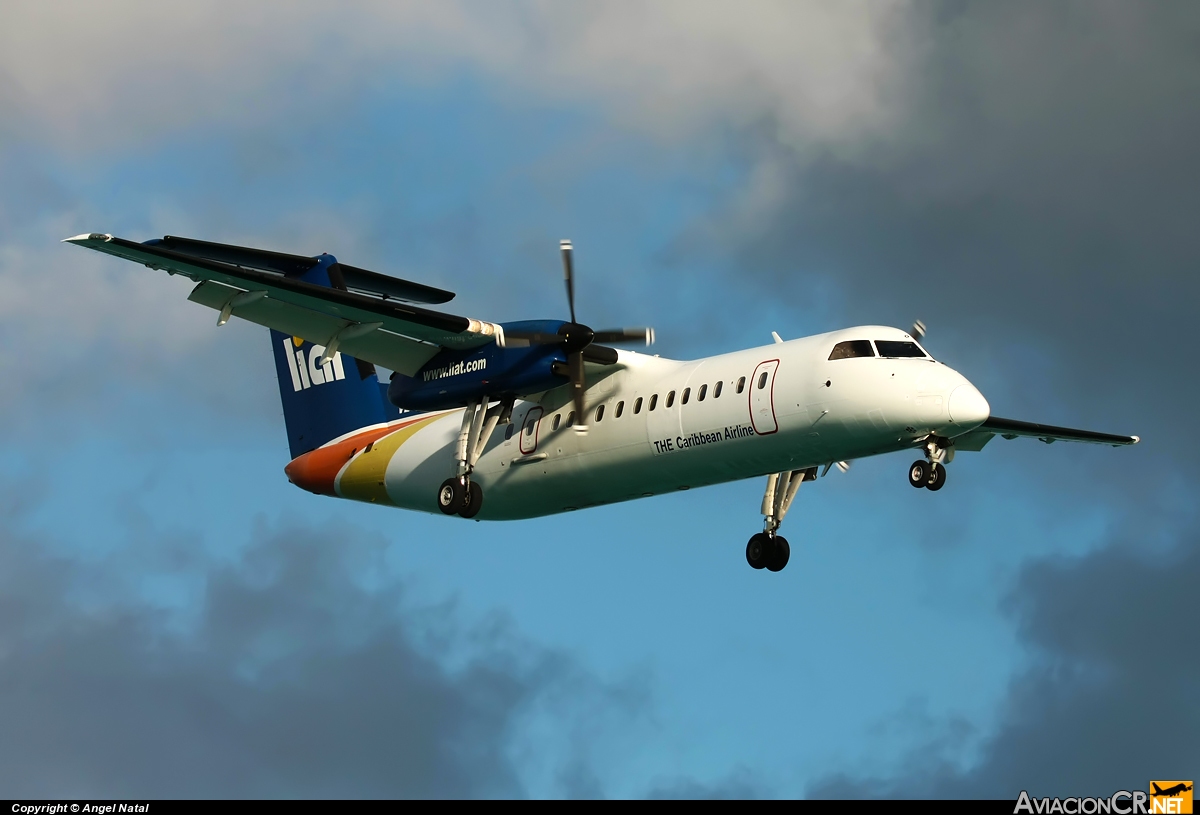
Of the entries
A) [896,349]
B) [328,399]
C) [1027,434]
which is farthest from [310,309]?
[1027,434]

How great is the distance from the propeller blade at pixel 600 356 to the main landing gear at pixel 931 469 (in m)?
6.14

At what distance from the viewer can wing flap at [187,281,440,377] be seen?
90.6 feet

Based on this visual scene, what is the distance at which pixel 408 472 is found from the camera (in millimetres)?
31125

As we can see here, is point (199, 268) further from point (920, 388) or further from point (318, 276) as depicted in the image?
point (920, 388)

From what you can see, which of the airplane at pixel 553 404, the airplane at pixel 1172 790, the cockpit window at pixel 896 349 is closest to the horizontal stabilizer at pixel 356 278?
the airplane at pixel 553 404

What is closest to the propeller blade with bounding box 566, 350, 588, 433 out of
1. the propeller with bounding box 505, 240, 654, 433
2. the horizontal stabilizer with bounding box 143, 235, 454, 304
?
the propeller with bounding box 505, 240, 654, 433

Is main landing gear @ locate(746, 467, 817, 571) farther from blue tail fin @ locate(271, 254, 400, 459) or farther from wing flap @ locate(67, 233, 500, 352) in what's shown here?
blue tail fin @ locate(271, 254, 400, 459)

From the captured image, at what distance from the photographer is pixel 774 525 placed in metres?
30.8

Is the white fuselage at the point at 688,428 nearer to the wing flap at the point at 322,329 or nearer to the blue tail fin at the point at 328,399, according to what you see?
the blue tail fin at the point at 328,399

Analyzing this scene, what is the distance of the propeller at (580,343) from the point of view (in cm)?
2848

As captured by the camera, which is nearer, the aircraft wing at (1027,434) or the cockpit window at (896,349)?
the cockpit window at (896,349)

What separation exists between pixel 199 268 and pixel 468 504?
6.69 m

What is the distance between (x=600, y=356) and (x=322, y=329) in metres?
5.25

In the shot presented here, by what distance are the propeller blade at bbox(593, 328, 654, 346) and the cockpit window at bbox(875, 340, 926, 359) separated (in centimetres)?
506
